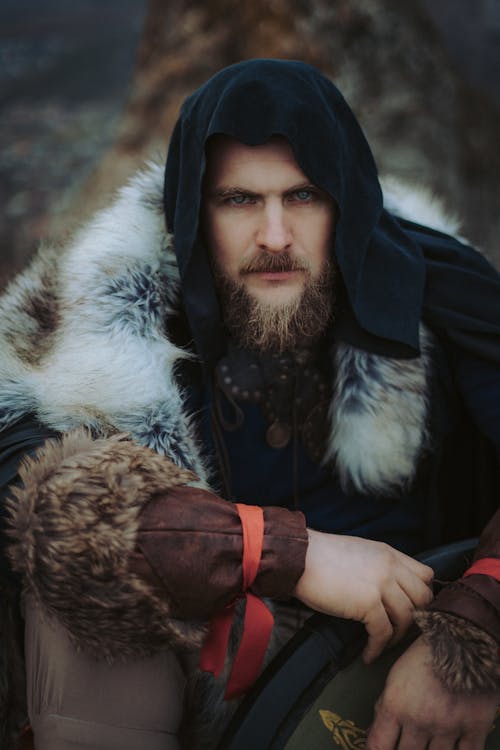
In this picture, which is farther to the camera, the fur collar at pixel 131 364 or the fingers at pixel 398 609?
the fur collar at pixel 131 364

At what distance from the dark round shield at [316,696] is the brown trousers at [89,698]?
0.17m

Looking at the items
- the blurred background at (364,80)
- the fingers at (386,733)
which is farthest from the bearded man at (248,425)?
the blurred background at (364,80)

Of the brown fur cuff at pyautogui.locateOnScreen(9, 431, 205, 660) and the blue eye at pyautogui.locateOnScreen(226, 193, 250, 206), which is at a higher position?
the blue eye at pyautogui.locateOnScreen(226, 193, 250, 206)

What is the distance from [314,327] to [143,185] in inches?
25.9

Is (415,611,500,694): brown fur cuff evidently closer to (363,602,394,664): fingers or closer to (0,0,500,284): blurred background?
(363,602,394,664): fingers

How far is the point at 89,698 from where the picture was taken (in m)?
1.49

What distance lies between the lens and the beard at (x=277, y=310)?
183cm

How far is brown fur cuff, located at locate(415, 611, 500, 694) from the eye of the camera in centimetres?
141

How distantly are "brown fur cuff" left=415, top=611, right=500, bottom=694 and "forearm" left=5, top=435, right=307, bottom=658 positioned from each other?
0.32 m

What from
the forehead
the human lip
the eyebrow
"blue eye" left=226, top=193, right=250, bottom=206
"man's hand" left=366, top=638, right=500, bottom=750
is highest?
the forehead

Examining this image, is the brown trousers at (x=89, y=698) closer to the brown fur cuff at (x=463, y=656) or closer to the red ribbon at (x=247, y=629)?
the red ribbon at (x=247, y=629)

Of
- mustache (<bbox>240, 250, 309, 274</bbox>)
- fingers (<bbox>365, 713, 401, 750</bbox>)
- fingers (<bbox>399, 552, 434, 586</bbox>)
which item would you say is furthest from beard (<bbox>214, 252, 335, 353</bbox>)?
fingers (<bbox>365, 713, 401, 750</bbox>)

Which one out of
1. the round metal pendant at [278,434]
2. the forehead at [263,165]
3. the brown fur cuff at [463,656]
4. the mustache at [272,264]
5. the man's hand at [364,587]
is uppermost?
the forehead at [263,165]

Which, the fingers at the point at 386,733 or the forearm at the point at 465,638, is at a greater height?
the forearm at the point at 465,638
